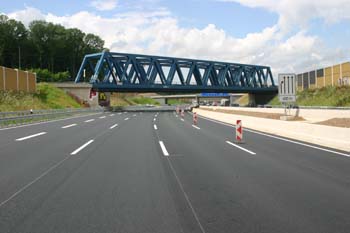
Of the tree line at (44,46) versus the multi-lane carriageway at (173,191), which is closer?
the multi-lane carriageway at (173,191)

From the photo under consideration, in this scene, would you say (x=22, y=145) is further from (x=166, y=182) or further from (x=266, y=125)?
(x=266, y=125)

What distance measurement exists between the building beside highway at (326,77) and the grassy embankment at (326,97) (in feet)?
4.24

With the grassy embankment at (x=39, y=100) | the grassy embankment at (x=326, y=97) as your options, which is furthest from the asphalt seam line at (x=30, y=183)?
the grassy embankment at (x=326, y=97)

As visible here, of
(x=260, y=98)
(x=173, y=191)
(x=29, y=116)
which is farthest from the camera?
(x=260, y=98)

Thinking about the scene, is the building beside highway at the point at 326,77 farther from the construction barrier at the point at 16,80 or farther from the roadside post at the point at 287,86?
the construction barrier at the point at 16,80

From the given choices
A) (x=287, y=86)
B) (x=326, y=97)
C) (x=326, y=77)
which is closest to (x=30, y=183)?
(x=287, y=86)

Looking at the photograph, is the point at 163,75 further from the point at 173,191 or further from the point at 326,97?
the point at 173,191

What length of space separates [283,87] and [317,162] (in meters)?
20.7

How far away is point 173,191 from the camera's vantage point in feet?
26.0

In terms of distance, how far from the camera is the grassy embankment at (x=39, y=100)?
158 feet

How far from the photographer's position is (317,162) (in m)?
11.8

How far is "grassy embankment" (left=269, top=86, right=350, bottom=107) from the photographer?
6109 centimetres

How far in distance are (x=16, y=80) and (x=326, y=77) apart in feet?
157

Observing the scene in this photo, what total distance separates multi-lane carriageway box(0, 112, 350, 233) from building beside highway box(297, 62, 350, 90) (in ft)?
186
